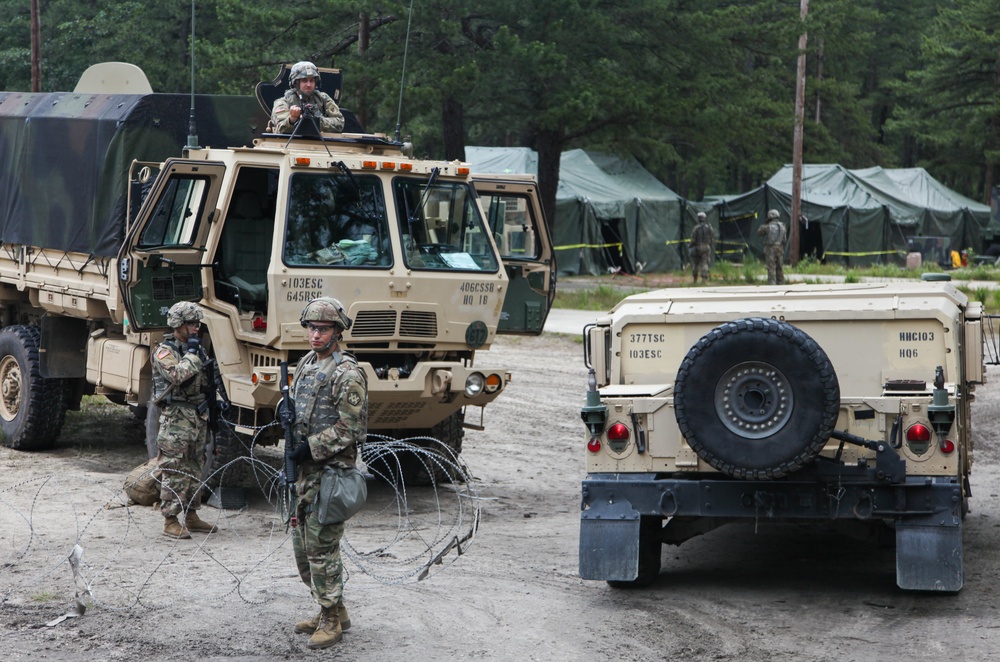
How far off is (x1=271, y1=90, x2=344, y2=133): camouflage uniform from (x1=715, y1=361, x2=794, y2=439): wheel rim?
→ 5.07 metres

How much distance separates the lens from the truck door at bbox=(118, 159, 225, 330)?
985 centimetres

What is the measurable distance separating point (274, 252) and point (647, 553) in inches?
137

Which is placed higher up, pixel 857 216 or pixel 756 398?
pixel 857 216

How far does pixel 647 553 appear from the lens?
8172 millimetres

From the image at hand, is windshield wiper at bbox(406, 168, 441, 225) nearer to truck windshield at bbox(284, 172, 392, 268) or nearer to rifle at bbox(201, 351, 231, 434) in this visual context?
truck windshield at bbox(284, 172, 392, 268)

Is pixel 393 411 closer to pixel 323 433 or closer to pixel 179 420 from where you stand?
pixel 179 420

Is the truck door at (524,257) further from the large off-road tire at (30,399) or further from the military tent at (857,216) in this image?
the military tent at (857,216)

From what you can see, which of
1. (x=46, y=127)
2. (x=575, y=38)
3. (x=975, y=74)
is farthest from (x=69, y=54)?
(x=975, y=74)

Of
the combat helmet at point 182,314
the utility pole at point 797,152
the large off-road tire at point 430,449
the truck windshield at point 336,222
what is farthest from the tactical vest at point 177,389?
the utility pole at point 797,152

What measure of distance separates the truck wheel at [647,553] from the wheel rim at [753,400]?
1005 millimetres

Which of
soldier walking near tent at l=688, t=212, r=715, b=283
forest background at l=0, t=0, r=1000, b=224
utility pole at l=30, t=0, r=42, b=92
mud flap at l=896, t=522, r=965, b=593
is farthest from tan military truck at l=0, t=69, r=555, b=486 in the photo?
soldier walking near tent at l=688, t=212, r=715, b=283

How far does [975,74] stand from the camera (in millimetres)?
50188

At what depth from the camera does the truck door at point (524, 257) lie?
1089cm

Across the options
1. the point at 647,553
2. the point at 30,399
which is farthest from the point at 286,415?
the point at 30,399
